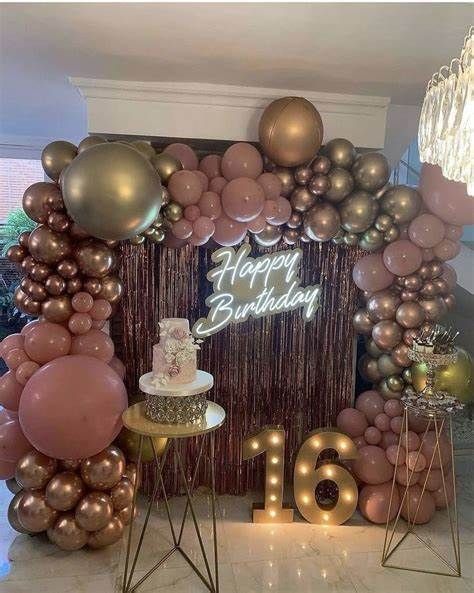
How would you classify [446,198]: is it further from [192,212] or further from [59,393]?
[59,393]

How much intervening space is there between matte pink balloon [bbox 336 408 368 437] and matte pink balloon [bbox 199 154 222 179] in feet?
5.06

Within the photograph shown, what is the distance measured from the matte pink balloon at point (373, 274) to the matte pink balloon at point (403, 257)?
0.07 metres

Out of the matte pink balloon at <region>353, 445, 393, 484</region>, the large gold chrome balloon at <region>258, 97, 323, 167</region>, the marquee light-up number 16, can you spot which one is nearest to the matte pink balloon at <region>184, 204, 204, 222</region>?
the large gold chrome balloon at <region>258, 97, 323, 167</region>

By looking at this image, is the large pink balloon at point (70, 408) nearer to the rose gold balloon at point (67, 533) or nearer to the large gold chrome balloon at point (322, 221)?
the rose gold balloon at point (67, 533)

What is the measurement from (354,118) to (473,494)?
2.36 meters

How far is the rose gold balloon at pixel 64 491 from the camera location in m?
2.31

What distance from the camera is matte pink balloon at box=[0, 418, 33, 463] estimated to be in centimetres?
242

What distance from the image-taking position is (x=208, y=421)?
82.8 inches

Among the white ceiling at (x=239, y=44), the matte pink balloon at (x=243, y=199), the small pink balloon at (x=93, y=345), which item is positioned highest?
the white ceiling at (x=239, y=44)


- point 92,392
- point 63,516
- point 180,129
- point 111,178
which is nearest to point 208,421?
point 92,392

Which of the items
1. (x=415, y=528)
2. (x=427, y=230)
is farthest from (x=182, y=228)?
(x=415, y=528)

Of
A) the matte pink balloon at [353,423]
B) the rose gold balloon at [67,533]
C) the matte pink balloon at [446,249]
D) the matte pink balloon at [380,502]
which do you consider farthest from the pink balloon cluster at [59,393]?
the matte pink balloon at [446,249]

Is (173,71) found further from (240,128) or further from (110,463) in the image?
(110,463)

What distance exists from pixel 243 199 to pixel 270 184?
197 mm
